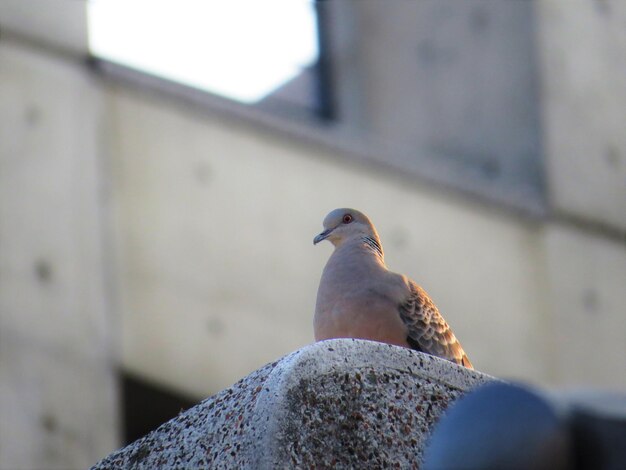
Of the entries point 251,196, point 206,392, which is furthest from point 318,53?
point 206,392

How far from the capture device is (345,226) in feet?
18.6

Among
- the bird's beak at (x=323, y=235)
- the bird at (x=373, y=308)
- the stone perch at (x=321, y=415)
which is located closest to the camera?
the stone perch at (x=321, y=415)

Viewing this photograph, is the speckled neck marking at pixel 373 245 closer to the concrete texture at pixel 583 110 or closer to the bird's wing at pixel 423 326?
the bird's wing at pixel 423 326

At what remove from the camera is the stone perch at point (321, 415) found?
3.17m

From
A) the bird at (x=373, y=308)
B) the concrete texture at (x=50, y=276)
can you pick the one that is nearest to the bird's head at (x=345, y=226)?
the bird at (x=373, y=308)

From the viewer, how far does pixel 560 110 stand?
14.2 m

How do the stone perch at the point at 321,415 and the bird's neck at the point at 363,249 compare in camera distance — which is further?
the bird's neck at the point at 363,249

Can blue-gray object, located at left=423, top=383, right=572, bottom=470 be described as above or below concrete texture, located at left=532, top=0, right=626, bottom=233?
below

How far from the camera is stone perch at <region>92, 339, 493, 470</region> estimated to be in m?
3.17

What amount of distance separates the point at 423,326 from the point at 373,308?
0.22m

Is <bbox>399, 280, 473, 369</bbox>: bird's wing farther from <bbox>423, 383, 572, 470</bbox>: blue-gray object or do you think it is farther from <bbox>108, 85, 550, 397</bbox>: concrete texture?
<bbox>108, 85, 550, 397</bbox>: concrete texture

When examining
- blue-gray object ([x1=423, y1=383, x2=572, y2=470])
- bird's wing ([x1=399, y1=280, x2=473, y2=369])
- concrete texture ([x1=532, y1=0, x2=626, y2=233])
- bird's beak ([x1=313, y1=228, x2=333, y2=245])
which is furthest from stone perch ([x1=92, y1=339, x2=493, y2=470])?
concrete texture ([x1=532, y1=0, x2=626, y2=233])

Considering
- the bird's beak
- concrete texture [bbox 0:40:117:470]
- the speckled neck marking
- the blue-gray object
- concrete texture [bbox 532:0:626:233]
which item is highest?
concrete texture [bbox 532:0:626:233]

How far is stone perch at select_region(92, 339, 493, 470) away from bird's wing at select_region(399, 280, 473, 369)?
1.22 metres
